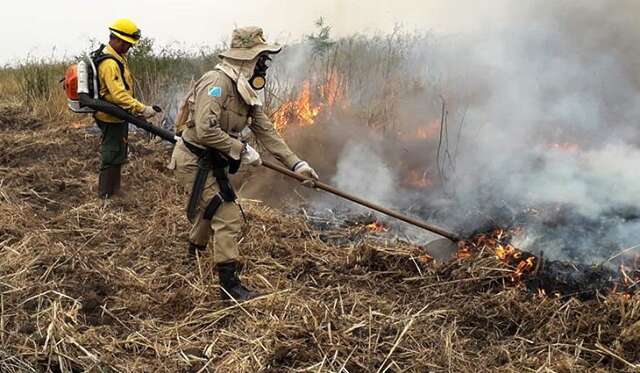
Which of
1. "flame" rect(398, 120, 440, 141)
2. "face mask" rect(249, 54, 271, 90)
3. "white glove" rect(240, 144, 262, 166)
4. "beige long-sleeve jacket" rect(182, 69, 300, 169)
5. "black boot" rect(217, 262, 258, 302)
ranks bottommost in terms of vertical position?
"black boot" rect(217, 262, 258, 302)

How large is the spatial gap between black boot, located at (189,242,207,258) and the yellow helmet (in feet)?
8.37

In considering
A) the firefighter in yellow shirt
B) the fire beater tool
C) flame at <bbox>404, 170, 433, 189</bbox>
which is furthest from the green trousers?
flame at <bbox>404, 170, 433, 189</bbox>

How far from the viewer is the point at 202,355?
10.3 feet

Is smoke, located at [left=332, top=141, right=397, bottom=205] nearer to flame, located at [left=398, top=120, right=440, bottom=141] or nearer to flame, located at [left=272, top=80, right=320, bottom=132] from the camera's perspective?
flame, located at [left=398, top=120, right=440, bottom=141]

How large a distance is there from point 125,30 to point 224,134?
107 inches


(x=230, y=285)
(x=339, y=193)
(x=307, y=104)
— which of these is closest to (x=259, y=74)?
(x=339, y=193)

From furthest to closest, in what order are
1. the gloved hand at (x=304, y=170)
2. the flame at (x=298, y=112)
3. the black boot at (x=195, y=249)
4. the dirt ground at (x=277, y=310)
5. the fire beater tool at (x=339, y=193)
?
the flame at (x=298, y=112) → the black boot at (x=195, y=249) → the fire beater tool at (x=339, y=193) → the gloved hand at (x=304, y=170) → the dirt ground at (x=277, y=310)

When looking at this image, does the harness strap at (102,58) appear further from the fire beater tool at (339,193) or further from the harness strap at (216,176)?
the harness strap at (216,176)

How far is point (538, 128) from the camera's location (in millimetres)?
6484

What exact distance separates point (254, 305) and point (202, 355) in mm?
563

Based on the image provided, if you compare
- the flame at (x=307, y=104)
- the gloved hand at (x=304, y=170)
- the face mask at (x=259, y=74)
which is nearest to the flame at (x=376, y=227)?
the gloved hand at (x=304, y=170)

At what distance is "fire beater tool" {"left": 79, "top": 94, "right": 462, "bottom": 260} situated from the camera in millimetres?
4277

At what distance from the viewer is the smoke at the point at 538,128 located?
4539mm

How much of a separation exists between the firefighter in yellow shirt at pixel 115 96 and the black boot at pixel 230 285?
95.2 inches
